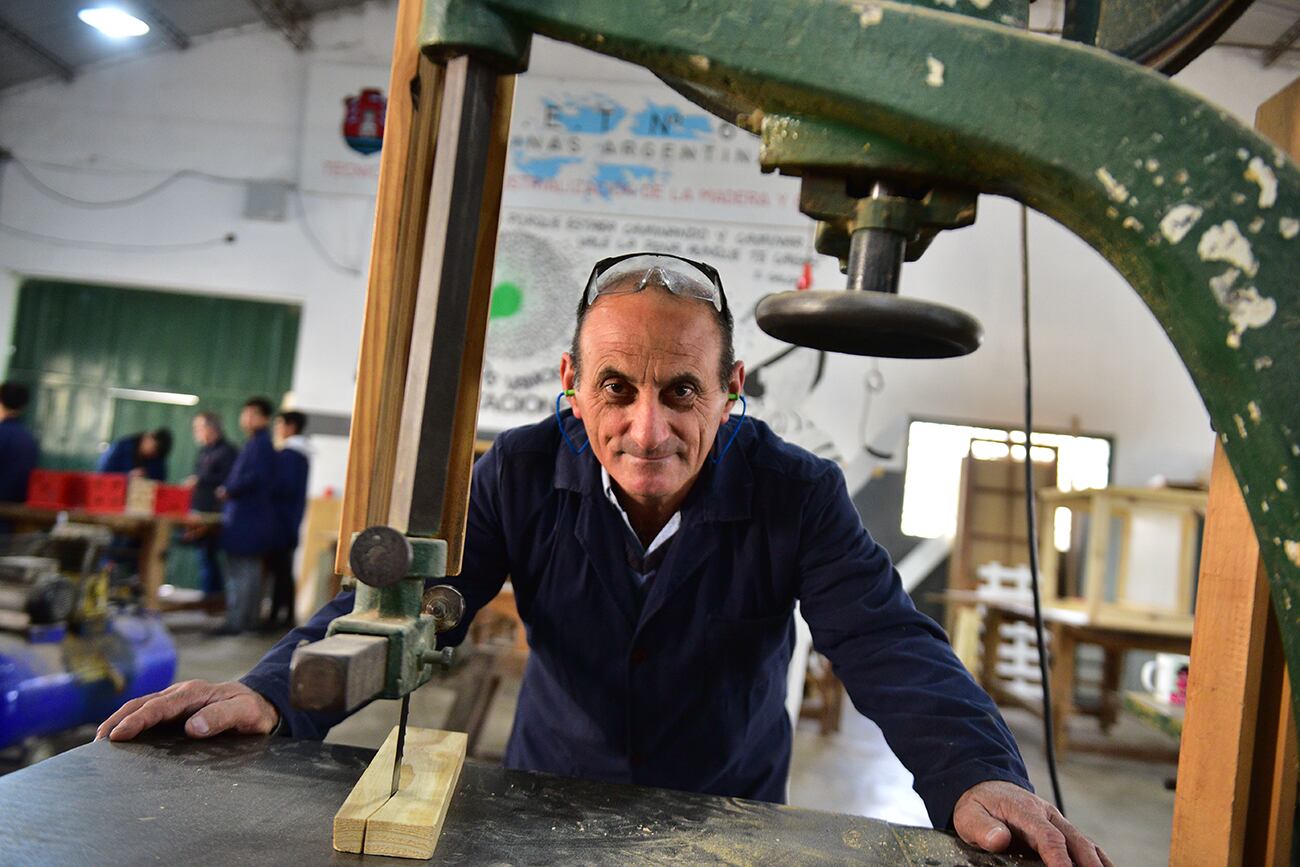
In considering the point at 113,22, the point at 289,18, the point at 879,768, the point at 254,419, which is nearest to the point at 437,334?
the point at 879,768

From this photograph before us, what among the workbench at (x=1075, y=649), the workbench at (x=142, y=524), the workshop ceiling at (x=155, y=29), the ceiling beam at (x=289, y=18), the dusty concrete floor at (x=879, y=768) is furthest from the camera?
the ceiling beam at (x=289, y=18)

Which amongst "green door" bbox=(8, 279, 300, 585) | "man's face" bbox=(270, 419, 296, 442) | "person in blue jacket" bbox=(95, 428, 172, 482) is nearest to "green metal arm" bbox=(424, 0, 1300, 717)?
"man's face" bbox=(270, 419, 296, 442)

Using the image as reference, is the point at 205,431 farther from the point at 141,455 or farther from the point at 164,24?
the point at 164,24

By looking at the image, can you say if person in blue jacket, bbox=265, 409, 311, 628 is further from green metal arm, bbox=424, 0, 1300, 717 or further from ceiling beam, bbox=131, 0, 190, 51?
green metal arm, bbox=424, 0, 1300, 717

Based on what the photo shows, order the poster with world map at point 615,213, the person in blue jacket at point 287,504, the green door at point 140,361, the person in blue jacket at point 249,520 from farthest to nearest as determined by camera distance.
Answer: the green door at point 140,361
the poster with world map at point 615,213
the person in blue jacket at point 287,504
the person in blue jacket at point 249,520

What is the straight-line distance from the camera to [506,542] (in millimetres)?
1506

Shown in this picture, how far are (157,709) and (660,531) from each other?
2.52 feet

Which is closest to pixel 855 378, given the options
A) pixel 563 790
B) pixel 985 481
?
pixel 985 481

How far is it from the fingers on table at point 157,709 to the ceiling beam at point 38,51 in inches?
275

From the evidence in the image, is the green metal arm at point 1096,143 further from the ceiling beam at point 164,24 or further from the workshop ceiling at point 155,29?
the ceiling beam at point 164,24

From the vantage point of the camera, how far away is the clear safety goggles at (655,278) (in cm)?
128

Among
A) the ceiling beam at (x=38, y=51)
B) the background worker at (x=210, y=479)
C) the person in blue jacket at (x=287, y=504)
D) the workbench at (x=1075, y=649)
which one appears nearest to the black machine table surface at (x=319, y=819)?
the workbench at (x=1075, y=649)

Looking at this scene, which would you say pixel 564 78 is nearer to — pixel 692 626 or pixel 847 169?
pixel 692 626

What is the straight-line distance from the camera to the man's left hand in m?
0.91
